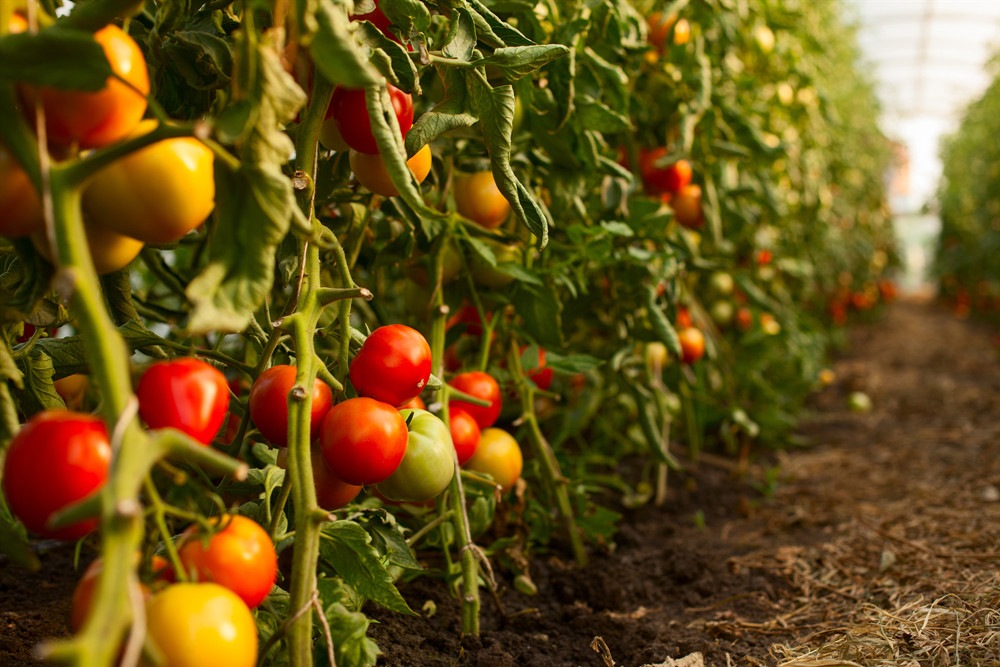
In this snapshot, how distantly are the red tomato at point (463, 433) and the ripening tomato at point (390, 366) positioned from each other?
0.84ft

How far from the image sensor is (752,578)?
1417mm

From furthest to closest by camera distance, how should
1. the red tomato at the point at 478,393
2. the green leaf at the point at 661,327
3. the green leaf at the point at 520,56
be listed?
the green leaf at the point at 661,327, the red tomato at the point at 478,393, the green leaf at the point at 520,56

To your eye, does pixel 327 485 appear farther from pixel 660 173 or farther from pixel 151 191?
pixel 660 173

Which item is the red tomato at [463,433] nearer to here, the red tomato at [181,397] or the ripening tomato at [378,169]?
the ripening tomato at [378,169]

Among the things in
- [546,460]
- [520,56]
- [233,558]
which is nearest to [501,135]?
[520,56]

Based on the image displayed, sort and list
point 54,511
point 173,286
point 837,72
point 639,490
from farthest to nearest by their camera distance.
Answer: point 837,72 → point 639,490 → point 173,286 → point 54,511

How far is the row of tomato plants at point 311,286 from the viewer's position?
533mm

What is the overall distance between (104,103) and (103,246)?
0.11 meters

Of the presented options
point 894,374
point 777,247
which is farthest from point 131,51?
point 894,374

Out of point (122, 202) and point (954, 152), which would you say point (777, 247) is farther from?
point (954, 152)

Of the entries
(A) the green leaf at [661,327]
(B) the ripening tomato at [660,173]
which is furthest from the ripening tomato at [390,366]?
(B) the ripening tomato at [660,173]

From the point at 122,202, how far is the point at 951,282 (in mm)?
8399

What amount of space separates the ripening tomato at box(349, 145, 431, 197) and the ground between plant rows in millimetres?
546

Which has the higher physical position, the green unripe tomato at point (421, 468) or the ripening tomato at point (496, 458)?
the green unripe tomato at point (421, 468)
